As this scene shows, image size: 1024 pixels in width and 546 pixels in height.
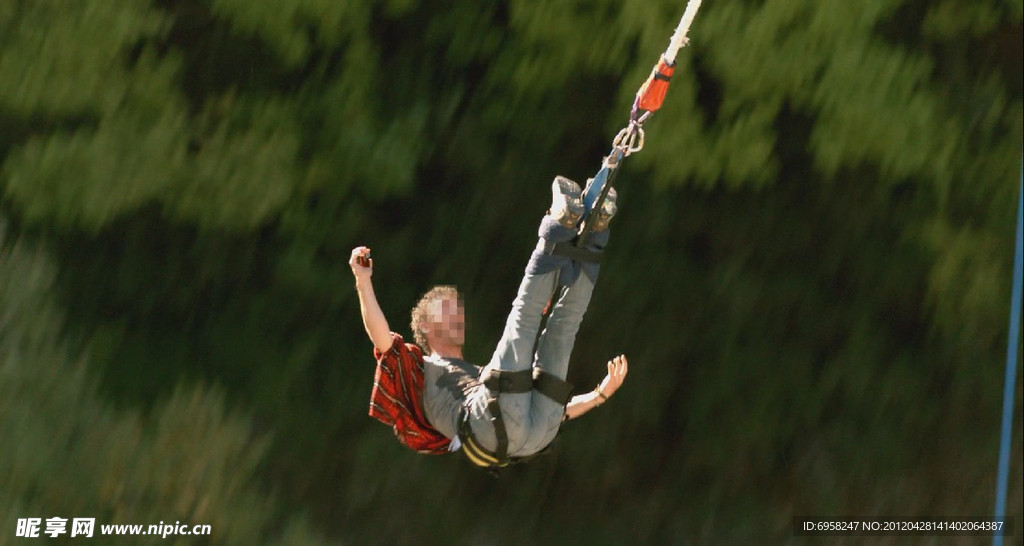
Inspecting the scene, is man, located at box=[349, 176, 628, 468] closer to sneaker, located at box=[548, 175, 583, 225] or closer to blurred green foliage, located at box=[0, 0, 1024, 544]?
sneaker, located at box=[548, 175, 583, 225]

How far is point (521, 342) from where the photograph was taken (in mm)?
3242

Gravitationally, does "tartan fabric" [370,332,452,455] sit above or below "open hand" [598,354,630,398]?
below

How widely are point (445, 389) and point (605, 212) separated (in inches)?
24.4

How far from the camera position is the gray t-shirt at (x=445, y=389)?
3.37m

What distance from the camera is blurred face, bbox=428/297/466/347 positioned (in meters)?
3.43

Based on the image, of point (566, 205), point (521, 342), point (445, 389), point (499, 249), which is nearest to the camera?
point (566, 205)

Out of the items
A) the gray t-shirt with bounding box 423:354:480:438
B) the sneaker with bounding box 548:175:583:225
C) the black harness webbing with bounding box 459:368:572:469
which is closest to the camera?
the sneaker with bounding box 548:175:583:225

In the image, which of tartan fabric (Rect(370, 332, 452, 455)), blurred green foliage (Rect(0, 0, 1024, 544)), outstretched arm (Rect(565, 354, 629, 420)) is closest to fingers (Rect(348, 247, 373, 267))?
tartan fabric (Rect(370, 332, 452, 455))

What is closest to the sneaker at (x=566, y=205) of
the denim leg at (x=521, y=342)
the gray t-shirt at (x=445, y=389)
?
the denim leg at (x=521, y=342)

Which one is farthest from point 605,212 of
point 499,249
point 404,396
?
point 499,249

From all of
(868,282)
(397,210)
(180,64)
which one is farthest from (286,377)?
(868,282)

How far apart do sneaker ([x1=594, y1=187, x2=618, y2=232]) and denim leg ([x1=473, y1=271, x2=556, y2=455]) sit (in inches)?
6.0

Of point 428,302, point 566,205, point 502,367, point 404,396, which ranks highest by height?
point 566,205

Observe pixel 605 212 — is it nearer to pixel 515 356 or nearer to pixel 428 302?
pixel 515 356
